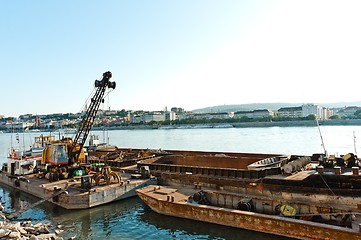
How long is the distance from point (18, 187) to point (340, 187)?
22962mm

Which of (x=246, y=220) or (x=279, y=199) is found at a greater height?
(x=279, y=199)

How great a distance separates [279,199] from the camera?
14.7 metres

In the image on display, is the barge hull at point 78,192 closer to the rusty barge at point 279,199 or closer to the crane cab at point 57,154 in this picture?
the rusty barge at point 279,199

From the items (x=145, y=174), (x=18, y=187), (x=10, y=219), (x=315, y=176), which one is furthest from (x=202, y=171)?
(x=18, y=187)

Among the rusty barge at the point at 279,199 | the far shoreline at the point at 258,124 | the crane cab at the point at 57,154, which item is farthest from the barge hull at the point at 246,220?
the far shoreline at the point at 258,124

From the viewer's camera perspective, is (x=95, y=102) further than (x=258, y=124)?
No

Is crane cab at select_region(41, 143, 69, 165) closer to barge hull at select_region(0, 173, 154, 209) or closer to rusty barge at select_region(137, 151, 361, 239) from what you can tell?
barge hull at select_region(0, 173, 154, 209)

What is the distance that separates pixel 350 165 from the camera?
50.6 ft

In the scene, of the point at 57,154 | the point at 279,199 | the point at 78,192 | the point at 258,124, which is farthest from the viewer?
the point at 258,124

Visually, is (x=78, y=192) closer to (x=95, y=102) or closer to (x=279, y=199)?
(x=95, y=102)

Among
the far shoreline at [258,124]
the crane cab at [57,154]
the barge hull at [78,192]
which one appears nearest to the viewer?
the barge hull at [78,192]

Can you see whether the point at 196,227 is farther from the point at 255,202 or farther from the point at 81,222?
the point at 81,222

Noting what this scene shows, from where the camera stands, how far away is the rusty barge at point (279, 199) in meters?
11.6

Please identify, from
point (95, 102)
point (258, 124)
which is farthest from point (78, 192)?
point (258, 124)
